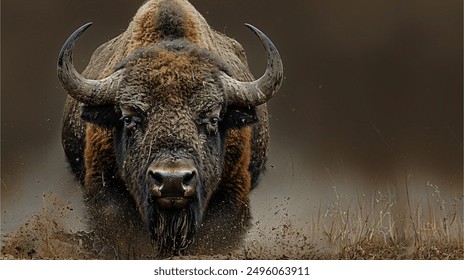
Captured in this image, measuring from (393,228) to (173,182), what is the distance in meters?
3.32

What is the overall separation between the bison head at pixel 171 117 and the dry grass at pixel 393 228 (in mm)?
1762

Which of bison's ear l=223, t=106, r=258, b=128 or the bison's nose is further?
bison's ear l=223, t=106, r=258, b=128

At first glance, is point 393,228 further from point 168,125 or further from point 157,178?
point 157,178

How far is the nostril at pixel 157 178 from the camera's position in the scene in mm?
9078

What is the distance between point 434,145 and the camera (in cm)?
1688

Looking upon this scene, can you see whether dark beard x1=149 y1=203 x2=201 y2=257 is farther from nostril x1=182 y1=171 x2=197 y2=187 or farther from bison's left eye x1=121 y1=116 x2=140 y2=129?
bison's left eye x1=121 y1=116 x2=140 y2=129

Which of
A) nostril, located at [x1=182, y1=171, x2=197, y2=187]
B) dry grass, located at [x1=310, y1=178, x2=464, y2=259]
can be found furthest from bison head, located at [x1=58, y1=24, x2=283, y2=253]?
dry grass, located at [x1=310, y1=178, x2=464, y2=259]

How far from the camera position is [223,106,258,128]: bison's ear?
10211mm

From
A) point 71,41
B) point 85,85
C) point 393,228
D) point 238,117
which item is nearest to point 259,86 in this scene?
point 238,117

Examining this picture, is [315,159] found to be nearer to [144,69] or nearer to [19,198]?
[19,198]

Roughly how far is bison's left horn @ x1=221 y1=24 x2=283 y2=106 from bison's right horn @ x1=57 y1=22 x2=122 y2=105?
110cm

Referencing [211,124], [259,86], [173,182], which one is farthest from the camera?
[259,86]

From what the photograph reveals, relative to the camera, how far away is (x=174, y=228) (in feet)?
32.8

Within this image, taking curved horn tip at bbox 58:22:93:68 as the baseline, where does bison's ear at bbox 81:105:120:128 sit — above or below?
below
